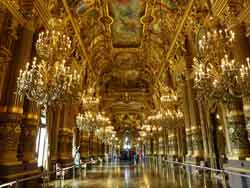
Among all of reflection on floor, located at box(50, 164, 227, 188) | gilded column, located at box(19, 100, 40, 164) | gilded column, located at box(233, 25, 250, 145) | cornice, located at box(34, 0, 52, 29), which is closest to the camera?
gilded column, located at box(233, 25, 250, 145)

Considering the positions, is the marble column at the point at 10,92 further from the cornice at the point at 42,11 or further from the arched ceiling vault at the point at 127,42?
the arched ceiling vault at the point at 127,42

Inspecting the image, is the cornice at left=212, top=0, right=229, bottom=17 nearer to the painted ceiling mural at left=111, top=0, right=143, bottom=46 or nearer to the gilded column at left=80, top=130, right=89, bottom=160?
the painted ceiling mural at left=111, top=0, right=143, bottom=46

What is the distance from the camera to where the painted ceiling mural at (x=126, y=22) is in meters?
13.9

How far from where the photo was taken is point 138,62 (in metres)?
22.1

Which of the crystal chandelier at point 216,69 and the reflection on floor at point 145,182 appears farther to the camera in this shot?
the reflection on floor at point 145,182

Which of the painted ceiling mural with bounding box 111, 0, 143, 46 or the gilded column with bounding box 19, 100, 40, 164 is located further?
the painted ceiling mural with bounding box 111, 0, 143, 46

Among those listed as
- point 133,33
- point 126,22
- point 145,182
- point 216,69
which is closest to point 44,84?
point 216,69

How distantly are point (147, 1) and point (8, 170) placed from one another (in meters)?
11.7

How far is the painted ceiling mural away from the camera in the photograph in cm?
1386

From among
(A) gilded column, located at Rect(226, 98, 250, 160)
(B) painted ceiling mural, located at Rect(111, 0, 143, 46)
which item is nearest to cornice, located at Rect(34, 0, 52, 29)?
(B) painted ceiling mural, located at Rect(111, 0, 143, 46)

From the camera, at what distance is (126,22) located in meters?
15.8

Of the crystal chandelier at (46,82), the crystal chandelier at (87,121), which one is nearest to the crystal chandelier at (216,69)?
the crystal chandelier at (46,82)

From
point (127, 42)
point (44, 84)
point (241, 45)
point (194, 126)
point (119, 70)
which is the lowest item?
point (194, 126)

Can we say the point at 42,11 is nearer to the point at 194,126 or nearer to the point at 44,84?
the point at 44,84
